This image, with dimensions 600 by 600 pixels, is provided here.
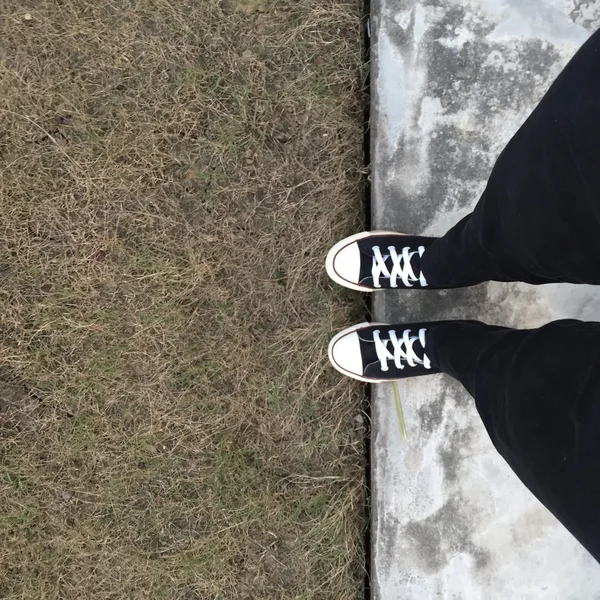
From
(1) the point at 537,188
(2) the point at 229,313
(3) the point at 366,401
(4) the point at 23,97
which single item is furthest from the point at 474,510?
(4) the point at 23,97

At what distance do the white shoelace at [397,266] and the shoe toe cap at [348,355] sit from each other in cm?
20

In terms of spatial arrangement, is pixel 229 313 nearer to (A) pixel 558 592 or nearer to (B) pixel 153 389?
(B) pixel 153 389

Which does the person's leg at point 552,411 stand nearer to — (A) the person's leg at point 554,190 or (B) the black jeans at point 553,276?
(B) the black jeans at point 553,276

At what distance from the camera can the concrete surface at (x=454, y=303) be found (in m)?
A: 1.60

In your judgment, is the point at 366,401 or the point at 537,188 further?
the point at 366,401

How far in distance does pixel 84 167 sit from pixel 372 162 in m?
0.88

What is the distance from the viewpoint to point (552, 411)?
3.07 ft

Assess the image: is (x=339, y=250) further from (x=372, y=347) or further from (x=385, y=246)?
(x=372, y=347)

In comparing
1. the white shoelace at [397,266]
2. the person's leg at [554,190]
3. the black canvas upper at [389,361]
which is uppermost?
the person's leg at [554,190]

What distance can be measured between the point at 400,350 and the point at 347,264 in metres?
0.30

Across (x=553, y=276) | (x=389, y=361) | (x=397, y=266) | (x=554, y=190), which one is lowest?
(x=389, y=361)

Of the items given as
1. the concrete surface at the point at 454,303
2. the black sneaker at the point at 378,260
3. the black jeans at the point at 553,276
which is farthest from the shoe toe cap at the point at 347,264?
the black jeans at the point at 553,276

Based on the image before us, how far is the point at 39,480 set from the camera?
161 cm

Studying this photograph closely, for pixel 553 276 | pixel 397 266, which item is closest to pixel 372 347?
pixel 397 266
